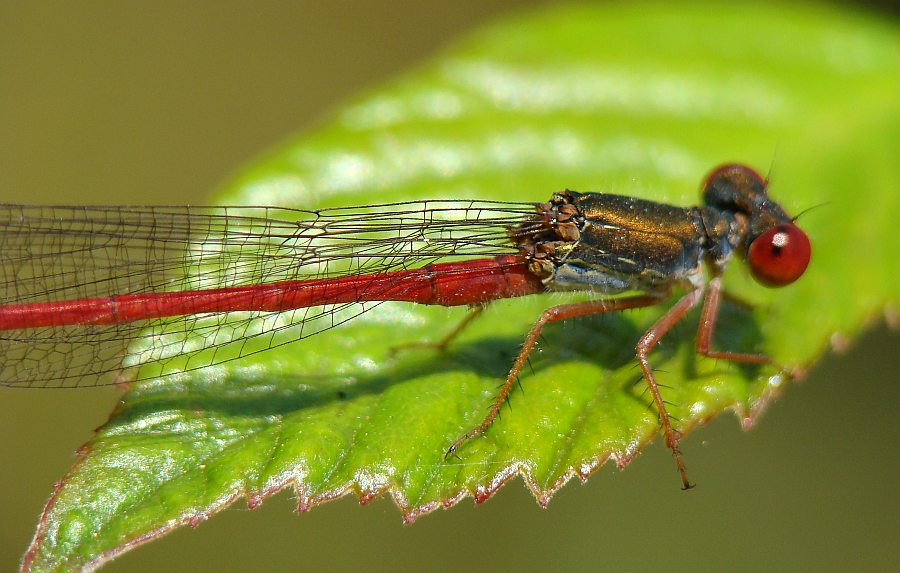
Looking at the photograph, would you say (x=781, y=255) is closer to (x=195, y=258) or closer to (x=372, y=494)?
(x=372, y=494)

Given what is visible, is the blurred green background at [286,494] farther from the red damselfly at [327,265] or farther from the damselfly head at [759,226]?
the damselfly head at [759,226]

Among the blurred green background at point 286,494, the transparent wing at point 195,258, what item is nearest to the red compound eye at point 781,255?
the transparent wing at point 195,258

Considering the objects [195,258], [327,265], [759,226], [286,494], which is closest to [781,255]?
[759,226]

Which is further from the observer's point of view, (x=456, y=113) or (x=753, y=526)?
(x=753, y=526)

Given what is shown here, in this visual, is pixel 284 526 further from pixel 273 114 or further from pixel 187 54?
pixel 187 54

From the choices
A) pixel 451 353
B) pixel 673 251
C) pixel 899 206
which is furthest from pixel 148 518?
pixel 899 206

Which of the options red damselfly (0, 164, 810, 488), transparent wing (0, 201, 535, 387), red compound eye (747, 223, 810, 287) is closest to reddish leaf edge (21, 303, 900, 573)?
red damselfly (0, 164, 810, 488)
